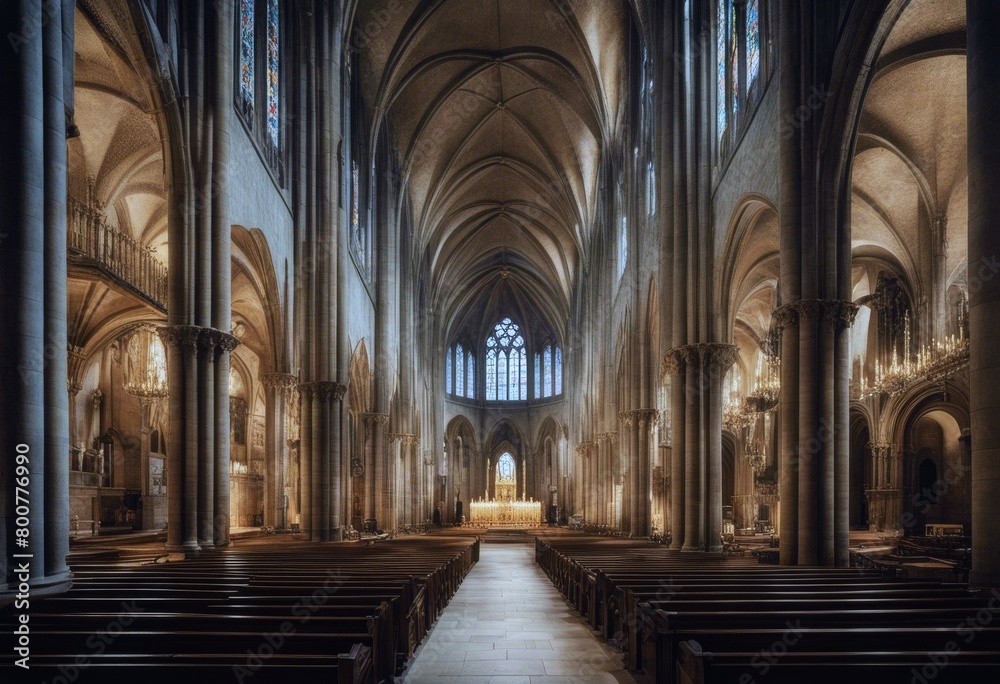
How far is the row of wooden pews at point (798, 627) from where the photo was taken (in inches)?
192

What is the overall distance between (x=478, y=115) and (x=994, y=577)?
36.8 metres

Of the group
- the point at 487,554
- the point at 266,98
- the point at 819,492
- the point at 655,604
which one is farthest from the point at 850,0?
the point at 487,554

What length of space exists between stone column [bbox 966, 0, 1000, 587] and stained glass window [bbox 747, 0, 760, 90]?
9015mm

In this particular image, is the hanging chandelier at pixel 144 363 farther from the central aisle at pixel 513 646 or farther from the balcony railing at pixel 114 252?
the central aisle at pixel 513 646

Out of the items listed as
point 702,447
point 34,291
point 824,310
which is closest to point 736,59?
point 824,310

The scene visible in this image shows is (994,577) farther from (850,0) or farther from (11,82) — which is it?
(11,82)

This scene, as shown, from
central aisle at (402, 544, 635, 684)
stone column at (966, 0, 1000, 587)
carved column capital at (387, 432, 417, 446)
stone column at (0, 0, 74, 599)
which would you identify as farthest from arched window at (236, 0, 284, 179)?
carved column capital at (387, 432, 417, 446)

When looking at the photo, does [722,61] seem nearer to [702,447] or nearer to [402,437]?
[702,447]

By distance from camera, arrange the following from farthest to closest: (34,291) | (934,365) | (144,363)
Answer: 1. (144,363)
2. (934,365)
3. (34,291)

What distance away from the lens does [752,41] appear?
58.2ft

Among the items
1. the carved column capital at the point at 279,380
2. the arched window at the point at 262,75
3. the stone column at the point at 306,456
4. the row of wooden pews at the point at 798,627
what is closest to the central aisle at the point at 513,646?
the row of wooden pews at the point at 798,627

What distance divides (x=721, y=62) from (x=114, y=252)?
18.0 meters

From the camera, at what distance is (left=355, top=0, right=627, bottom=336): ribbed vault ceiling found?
30953 mm

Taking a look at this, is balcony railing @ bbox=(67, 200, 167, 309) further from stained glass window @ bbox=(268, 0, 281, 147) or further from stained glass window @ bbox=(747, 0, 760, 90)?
stained glass window @ bbox=(747, 0, 760, 90)
